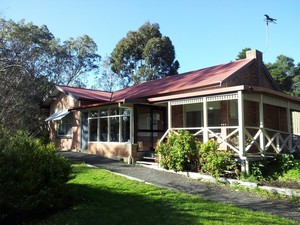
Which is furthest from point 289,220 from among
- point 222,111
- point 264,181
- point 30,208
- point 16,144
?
point 222,111

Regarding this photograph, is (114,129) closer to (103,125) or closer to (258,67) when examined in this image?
(103,125)

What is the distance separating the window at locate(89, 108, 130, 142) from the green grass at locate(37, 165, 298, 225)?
6.34 m

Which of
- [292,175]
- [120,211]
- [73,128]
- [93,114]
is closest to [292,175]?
[292,175]

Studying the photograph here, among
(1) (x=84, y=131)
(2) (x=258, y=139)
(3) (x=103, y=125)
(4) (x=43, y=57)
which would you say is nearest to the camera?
(2) (x=258, y=139)

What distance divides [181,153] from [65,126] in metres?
12.9

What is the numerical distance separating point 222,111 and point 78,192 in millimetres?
8323

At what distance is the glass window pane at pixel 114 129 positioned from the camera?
15.8 m

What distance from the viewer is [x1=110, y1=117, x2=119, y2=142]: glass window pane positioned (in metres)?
15.8

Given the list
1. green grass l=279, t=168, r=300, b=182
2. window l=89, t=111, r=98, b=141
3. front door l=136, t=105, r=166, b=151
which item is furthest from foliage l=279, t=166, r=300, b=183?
window l=89, t=111, r=98, b=141

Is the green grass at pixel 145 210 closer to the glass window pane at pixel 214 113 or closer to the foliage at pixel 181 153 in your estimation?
the foliage at pixel 181 153

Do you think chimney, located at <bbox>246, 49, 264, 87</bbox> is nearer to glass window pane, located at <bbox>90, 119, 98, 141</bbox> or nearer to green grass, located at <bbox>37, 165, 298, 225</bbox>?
glass window pane, located at <bbox>90, 119, 98, 141</bbox>

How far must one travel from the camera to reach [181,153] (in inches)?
446

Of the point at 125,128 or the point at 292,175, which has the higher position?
the point at 125,128

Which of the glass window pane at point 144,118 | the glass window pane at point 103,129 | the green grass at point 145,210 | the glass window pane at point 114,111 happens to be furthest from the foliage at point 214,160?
the glass window pane at point 103,129
